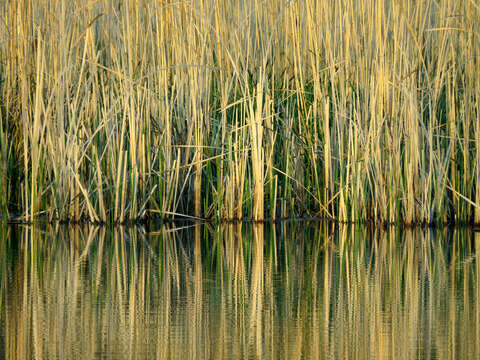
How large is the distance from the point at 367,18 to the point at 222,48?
3.34ft

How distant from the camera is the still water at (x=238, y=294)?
3178 millimetres

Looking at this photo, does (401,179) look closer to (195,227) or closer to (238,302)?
(195,227)

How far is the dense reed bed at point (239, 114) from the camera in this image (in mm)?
6395

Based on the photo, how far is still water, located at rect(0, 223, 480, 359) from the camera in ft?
10.4

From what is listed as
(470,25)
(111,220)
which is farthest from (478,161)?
(111,220)

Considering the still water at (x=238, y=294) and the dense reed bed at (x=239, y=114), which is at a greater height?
the dense reed bed at (x=239, y=114)

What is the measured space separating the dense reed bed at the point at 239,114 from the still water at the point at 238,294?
15.0 inches

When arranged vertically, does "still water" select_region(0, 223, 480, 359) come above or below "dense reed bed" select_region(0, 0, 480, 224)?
below

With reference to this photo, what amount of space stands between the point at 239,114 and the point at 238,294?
9.79 ft

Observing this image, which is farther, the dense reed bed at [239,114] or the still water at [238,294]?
the dense reed bed at [239,114]

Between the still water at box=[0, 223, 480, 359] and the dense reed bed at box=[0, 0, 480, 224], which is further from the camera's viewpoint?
the dense reed bed at box=[0, 0, 480, 224]

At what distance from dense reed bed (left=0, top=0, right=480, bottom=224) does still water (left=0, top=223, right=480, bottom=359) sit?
15.0 inches

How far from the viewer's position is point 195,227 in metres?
6.45

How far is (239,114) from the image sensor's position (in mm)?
6945
